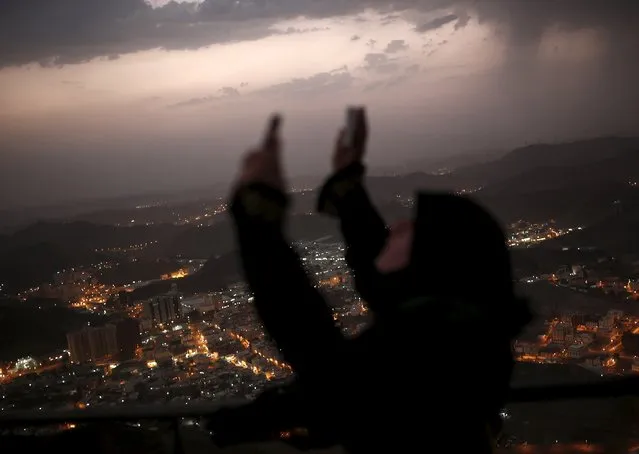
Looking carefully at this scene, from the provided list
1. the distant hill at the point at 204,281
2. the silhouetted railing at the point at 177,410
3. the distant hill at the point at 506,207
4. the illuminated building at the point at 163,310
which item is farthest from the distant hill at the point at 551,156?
the silhouetted railing at the point at 177,410

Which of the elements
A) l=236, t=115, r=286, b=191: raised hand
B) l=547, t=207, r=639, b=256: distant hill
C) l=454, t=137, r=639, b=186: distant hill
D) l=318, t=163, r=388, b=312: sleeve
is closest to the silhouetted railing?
l=318, t=163, r=388, b=312: sleeve

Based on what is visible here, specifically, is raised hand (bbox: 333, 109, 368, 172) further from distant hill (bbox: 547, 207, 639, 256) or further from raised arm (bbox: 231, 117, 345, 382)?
distant hill (bbox: 547, 207, 639, 256)

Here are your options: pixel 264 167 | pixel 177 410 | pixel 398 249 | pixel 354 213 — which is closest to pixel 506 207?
pixel 177 410

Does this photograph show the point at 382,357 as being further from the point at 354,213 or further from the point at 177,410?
the point at 177,410

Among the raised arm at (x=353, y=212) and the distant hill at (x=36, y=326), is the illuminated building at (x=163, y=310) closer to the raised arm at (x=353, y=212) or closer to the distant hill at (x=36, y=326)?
the distant hill at (x=36, y=326)

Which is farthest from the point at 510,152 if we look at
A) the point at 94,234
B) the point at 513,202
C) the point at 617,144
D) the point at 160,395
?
the point at 160,395

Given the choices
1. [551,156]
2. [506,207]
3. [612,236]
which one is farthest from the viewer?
[551,156]
